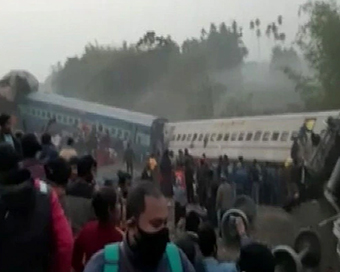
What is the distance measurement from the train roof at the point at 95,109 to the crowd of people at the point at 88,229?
1543 centimetres

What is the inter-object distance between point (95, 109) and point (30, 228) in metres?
19.5

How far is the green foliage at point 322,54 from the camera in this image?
2612cm

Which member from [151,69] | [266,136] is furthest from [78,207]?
[151,69]

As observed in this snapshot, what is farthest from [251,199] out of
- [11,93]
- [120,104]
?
[120,104]

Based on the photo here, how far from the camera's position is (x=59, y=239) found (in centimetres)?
423

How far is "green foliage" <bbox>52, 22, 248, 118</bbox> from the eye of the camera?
42.4 metres

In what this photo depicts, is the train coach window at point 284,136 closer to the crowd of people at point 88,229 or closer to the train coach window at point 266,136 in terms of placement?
the train coach window at point 266,136

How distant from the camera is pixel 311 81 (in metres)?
28.7

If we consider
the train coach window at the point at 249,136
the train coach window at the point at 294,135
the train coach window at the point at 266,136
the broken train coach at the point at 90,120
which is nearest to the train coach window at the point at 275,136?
the train coach window at the point at 266,136

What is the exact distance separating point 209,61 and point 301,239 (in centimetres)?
3605

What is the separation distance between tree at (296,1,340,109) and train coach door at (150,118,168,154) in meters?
5.34

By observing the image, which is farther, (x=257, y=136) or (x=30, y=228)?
(x=257, y=136)

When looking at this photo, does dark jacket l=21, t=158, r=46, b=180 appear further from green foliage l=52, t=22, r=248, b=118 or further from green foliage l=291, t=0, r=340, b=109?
green foliage l=52, t=22, r=248, b=118

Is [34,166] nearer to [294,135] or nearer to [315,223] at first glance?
[315,223]
